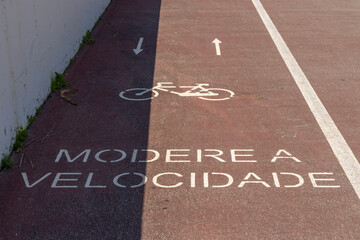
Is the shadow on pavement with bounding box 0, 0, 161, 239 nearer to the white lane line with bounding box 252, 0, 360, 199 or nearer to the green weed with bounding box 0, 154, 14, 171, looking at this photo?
the green weed with bounding box 0, 154, 14, 171

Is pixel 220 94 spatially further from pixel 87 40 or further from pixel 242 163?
pixel 87 40

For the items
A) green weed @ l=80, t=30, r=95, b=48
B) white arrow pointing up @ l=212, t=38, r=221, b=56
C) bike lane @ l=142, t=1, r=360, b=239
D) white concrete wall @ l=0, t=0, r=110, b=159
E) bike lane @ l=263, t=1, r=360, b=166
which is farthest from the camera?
green weed @ l=80, t=30, r=95, b=48

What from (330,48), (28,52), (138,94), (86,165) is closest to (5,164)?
(86,165)

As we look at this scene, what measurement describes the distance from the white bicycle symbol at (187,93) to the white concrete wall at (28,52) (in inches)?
58.9

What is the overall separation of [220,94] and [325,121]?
213cm

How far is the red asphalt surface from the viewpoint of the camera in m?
6.63

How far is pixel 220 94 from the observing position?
1087 cm

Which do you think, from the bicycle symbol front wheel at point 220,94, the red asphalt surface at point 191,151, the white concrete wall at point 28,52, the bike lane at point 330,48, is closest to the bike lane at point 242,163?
the red asphalt surface at point 191,151

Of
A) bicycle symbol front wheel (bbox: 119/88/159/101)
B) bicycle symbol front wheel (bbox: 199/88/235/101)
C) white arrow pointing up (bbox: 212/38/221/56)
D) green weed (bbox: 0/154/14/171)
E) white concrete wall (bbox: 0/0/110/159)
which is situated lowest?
white arrow pointing up (bbox: 212/38/221/56)

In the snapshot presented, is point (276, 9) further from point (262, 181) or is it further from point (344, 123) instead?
point (262, 181)

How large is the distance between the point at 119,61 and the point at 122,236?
7.08m

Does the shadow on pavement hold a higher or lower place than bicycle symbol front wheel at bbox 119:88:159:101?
higher

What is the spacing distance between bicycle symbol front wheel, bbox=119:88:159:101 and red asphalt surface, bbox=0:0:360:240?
128mm

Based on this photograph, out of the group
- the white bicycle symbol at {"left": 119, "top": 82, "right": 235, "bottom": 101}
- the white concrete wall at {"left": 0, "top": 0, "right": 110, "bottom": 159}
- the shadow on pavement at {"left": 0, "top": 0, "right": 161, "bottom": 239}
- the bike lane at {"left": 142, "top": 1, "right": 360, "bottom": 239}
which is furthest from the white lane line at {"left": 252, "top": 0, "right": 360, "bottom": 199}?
the white concrete wall at {"left": 0, "top": 0, "right": 110, "bottom": 159}
